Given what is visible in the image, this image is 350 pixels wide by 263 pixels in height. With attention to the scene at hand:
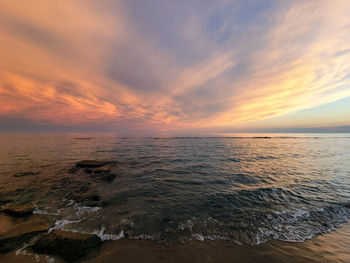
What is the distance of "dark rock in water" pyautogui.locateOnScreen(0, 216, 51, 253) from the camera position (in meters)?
4.76

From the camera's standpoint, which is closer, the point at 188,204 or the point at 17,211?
the point at 17,211

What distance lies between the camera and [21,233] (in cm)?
526

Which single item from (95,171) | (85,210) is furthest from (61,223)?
(95,171)

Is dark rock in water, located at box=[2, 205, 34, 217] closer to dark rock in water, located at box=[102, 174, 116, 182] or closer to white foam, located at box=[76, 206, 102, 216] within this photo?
white foam, located at box=[76, 206, 102, 216]

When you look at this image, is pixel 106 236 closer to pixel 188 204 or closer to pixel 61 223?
pixel 61 223

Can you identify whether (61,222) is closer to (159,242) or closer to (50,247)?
(50,247)

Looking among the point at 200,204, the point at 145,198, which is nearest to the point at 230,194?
the point at 200,204

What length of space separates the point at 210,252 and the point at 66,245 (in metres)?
→ 5.54

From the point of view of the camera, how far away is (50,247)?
4746mm

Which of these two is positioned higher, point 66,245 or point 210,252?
point 66,245

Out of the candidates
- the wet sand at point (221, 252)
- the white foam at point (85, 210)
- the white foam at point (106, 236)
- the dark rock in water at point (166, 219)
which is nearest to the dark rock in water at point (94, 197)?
the white foam at point (85, 210)

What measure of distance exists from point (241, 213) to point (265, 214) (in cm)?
139

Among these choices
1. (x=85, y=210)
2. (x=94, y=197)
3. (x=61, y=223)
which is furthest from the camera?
(x=94, y=197)

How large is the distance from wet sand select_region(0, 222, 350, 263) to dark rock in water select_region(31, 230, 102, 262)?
180 millimetres
